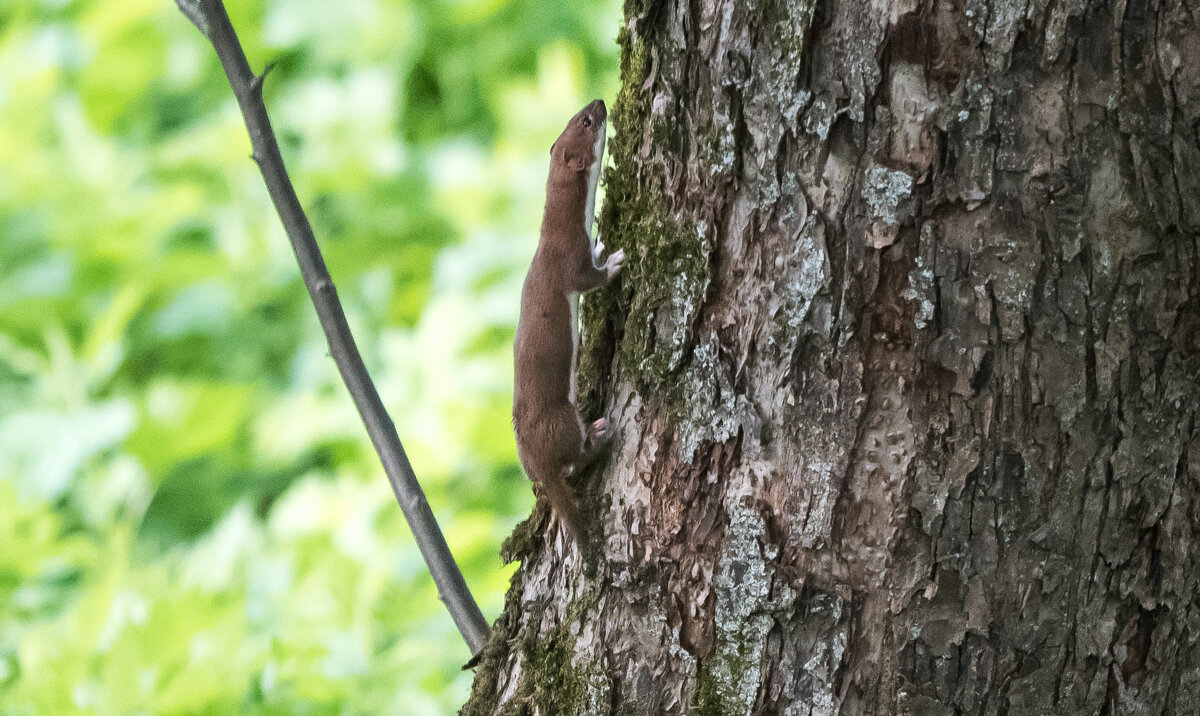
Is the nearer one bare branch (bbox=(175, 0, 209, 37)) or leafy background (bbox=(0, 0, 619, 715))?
bare branch (bbox=(175, 0, 209, 37))

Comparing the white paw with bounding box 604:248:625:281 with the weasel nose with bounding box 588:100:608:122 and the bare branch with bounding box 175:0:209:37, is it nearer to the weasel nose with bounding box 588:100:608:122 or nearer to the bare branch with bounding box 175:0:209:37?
the weasel nose with bounding box 588:100:608:122

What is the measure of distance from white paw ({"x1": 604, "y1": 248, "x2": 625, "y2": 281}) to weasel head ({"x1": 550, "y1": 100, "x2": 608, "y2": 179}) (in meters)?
0.36

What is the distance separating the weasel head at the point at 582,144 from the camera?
1.58m

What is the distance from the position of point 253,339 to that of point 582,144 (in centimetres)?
249

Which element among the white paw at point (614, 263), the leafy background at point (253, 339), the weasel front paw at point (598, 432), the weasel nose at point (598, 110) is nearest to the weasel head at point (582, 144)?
the weasel nose at point (598, 110)

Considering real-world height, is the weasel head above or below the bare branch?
below

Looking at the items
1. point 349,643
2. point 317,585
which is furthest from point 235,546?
point 349,643

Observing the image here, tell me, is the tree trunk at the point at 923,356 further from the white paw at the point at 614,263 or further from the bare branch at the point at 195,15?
the bare branch at the point at 195,15

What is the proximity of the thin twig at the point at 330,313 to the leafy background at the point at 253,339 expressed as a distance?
2.71 ft

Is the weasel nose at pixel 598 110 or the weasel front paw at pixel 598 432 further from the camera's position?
the weasel nose at pixel 598 110

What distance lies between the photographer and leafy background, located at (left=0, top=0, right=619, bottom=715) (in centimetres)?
229

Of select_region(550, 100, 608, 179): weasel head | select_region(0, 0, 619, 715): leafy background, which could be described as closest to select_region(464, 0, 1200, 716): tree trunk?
select_region(550, 100, 608, 179): weasel head

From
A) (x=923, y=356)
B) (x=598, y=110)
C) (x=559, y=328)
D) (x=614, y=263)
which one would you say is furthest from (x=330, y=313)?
(x=923, y=356)

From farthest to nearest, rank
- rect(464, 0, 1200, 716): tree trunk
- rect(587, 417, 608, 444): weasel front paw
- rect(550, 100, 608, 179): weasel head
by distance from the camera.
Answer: rect(550, 100, 608, 179): weasel head → rect(587, 417, 608, 444): weasel front paw → rect(464, 0, 1200, 716): tree trunk
